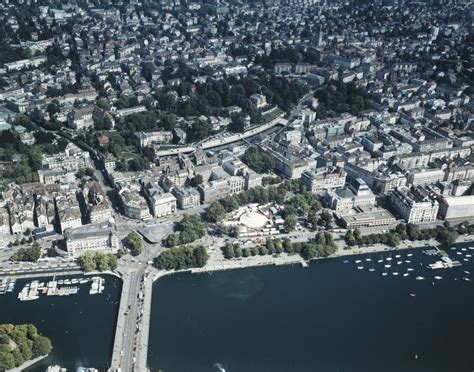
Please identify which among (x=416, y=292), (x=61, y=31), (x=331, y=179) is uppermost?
(x=61, y=31)

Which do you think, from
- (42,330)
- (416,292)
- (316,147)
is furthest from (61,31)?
(416,292)

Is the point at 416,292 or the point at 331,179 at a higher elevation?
the point at 331,179

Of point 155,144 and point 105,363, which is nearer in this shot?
point 105,363

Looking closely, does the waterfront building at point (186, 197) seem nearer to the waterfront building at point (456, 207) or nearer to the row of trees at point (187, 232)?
the row of trees at point (187, 232)

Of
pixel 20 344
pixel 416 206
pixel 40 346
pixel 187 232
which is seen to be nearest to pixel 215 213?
pixel 187 232

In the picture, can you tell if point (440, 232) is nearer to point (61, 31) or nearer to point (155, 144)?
point (155, 144)

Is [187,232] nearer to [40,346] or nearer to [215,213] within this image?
[215,213]

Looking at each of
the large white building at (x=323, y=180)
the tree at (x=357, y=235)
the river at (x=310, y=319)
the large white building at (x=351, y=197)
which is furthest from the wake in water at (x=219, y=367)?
the large white building at (x=323, y=180)
